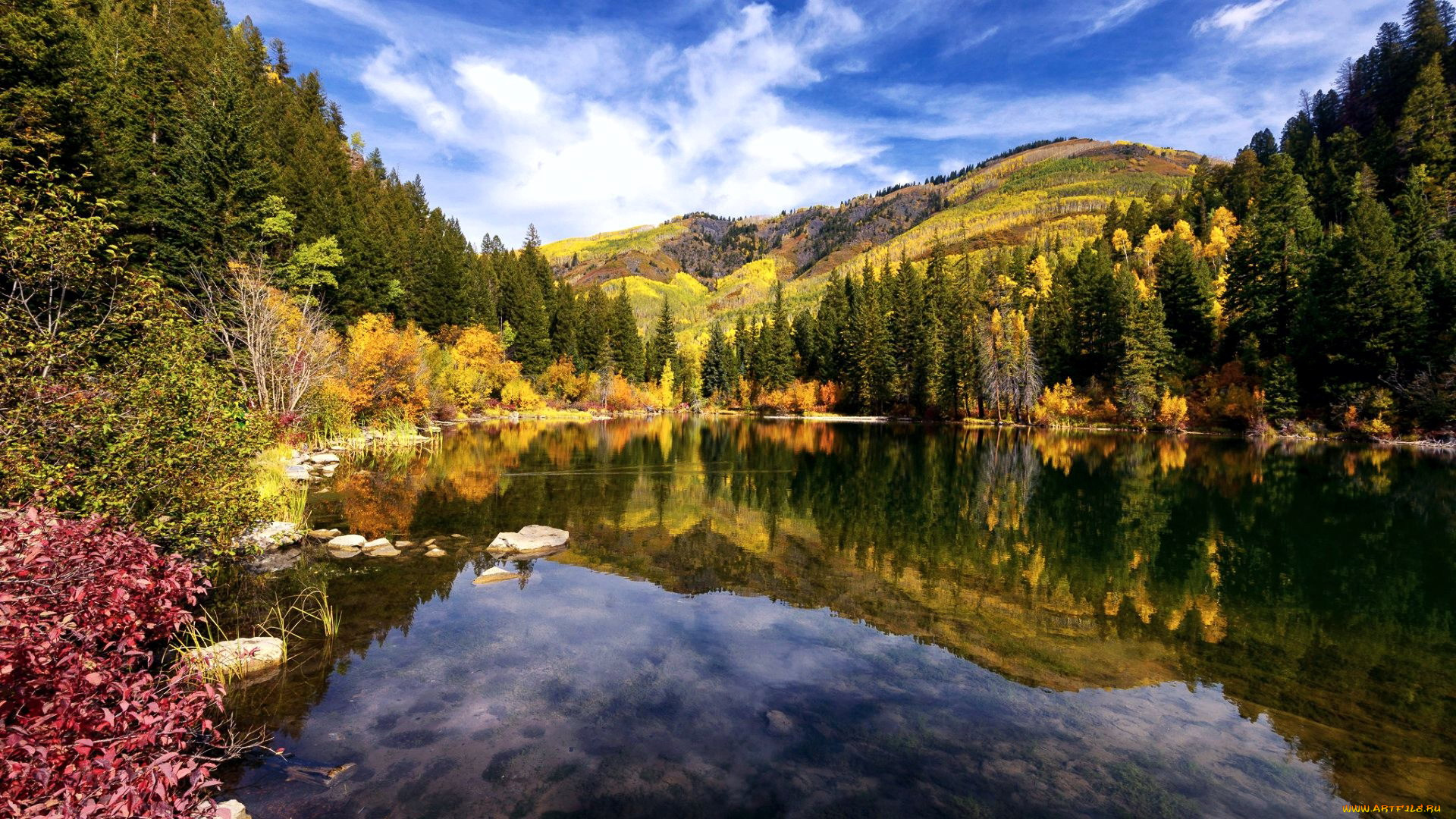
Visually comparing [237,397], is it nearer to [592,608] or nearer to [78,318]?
[78,318]

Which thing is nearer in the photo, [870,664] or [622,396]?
[870,664]

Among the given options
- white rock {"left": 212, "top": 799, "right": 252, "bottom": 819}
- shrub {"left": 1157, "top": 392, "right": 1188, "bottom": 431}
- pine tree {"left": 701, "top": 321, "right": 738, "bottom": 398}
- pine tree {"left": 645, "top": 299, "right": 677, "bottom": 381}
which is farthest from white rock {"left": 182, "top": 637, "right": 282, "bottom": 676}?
pine tree {"left": 701, "top": 321, "right": 738, "bottom": 398}

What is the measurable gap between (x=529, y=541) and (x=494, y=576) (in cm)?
257

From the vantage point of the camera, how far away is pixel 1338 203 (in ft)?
250

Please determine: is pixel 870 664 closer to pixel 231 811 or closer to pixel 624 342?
pixel 231 811

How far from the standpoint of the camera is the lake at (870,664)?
22.6 feet

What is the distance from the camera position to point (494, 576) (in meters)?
14.5

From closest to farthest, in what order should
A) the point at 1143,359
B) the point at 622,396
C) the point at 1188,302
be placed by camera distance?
1. the point at 1143,359
2. the point at 1188,302
3. the point at 622,396

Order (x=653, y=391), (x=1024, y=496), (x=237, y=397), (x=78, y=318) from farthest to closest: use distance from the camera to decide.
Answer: (x=653, y=391) → (x=1024, y=496) → (x=237, y=397) → (x=78, y=318)

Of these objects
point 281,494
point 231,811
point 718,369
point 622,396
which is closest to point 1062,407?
point 718,369

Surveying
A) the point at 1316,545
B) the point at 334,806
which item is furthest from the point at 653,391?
the point at 334,806

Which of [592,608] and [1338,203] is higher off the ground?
[1338,203]

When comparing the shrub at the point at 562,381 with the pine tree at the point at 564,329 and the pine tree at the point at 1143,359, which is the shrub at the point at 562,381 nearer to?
the pine tree at the point at 564,329

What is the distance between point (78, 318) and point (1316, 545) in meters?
30.6
